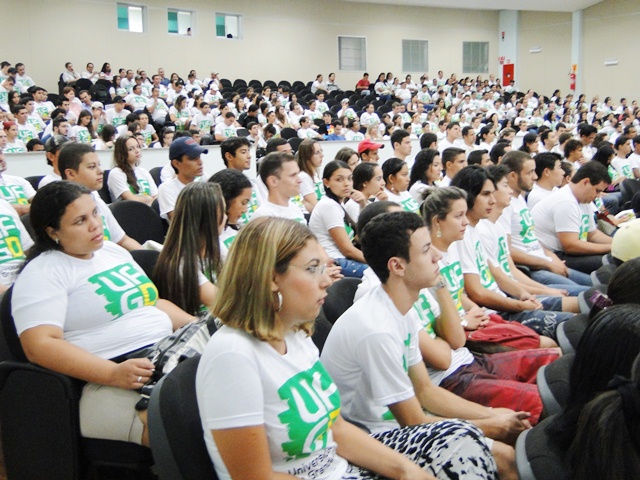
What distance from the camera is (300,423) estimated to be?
1.37 meters

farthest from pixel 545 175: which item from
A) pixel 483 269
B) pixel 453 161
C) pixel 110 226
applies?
pixel 110 226

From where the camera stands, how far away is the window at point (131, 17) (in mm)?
15766

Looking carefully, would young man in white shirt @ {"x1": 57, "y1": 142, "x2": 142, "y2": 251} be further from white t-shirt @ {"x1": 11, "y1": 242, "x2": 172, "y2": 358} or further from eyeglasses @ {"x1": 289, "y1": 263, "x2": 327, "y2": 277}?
eyeglasses @ {"x1": 289, "y1": 263, "x2": 327, "y2": 277}

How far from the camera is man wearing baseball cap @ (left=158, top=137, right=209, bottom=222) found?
3951 mm

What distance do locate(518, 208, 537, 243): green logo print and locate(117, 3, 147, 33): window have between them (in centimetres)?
1421

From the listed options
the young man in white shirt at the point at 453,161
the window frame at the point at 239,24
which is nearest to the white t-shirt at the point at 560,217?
the young man in white shirt at the point at 453,161

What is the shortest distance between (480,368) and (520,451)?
942mm

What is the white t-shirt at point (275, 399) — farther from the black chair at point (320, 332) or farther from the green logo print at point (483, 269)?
the green logo print at point (483, 269)

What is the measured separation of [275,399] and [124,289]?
0.95 m

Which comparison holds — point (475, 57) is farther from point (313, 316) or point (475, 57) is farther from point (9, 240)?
point (313, 316)

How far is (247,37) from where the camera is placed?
17719 mm

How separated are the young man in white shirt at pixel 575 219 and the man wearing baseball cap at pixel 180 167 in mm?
2333

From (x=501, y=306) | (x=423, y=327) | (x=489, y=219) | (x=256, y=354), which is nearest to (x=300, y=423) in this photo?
(x=256, y=354)

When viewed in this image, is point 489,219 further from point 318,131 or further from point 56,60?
point 56,60
